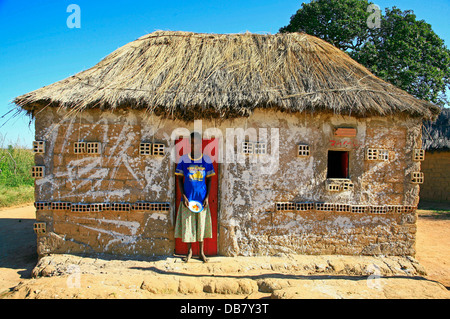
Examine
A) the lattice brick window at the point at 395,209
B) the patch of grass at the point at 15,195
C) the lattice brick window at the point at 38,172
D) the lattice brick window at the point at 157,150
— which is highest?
the lattice brick window at the point at 157,150

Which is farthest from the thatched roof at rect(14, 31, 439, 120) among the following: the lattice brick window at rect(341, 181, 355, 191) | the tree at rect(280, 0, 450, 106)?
the tree at rect(280, 0, 450, 106)

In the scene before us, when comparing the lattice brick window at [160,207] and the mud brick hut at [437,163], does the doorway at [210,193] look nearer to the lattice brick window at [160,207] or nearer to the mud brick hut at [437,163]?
the lattice brick window at [160,207]

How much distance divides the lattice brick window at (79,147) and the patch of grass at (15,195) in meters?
7.66

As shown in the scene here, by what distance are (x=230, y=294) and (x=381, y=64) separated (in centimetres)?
1063

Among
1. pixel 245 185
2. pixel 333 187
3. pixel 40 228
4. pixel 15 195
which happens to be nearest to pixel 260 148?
pixel 245 185

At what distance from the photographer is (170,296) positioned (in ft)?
12.4

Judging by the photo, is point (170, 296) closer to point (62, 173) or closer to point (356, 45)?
point (62, 173)

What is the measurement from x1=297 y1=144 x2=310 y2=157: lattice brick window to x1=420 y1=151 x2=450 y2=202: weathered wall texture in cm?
887

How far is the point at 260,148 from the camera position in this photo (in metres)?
4.79

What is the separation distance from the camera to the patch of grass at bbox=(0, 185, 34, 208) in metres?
10.1

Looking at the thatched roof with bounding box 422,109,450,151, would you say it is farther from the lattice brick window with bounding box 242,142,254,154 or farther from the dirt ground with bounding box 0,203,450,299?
the lattice brick window with bounding box 242,142,254,154

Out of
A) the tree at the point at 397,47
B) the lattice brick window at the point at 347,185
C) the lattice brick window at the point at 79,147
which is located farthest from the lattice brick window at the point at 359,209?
the tree at the point at 397,47

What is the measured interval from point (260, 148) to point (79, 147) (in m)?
2.95

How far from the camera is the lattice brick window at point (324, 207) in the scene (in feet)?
15.9
